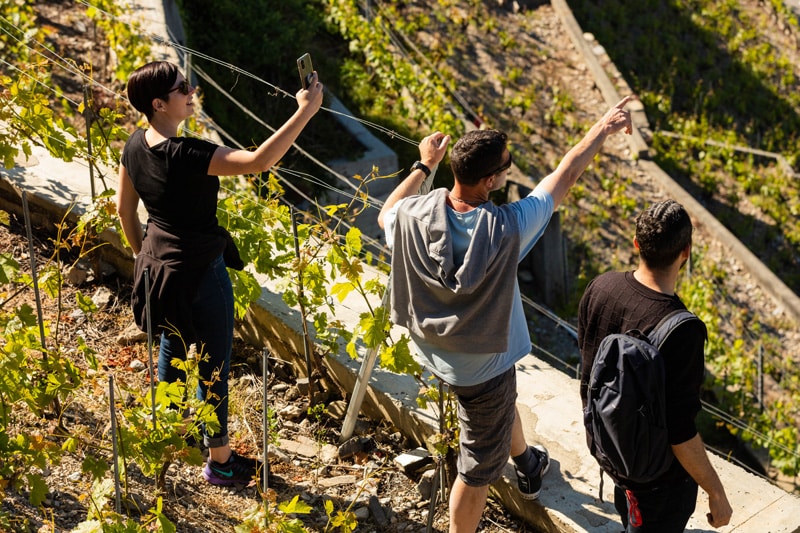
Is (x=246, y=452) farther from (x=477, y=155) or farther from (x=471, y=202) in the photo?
(x=477, y=155)

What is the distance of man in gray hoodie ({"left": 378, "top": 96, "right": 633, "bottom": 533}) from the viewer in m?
2.45

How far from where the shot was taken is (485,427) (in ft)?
9.13

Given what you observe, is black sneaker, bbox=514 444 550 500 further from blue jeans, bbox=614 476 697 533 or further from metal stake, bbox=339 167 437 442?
metal stake, bbox=339 167 437 442

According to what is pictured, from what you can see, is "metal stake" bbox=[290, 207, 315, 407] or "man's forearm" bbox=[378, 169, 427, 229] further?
"metal stake" bbox=[290, 207, 315, 407]

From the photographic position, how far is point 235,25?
799 centimetres

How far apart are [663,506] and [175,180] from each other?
177 centimetres

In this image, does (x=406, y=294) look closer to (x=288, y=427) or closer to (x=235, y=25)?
(x=288, y=427)

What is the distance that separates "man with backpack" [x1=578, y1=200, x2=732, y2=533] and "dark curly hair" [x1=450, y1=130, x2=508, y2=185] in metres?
0.47

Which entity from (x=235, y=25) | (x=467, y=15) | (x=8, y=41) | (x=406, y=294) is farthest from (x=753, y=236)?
(x=406, y=294)

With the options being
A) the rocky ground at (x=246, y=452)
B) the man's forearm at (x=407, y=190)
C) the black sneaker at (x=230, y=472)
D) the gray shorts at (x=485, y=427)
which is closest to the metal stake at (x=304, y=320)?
the rocky ground at (x=246, y=452)

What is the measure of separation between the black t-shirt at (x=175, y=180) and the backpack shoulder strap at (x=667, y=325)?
54.8 inches

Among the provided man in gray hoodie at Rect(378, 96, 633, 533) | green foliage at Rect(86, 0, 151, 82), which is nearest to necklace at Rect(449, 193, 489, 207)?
man in gray hoodie at Rect(378, 96, 633, 533)

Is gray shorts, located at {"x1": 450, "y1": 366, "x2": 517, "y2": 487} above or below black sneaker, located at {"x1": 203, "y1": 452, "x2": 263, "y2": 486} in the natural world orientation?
above

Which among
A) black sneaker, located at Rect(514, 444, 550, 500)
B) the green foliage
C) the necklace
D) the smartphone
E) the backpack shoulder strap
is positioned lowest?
black sneaker, located at Rect(514, 444, 550, 500)
